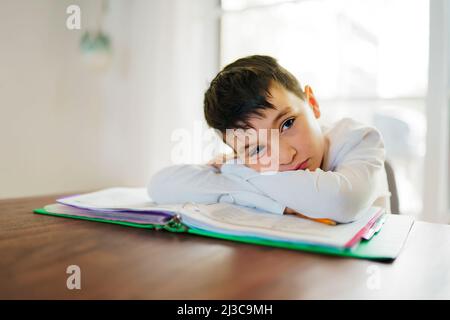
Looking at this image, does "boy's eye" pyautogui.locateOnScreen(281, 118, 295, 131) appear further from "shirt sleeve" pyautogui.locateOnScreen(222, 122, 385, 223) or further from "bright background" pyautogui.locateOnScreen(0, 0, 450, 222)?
"bright background" pyautogui.locateOnScreen(0, 0, 450, 222)

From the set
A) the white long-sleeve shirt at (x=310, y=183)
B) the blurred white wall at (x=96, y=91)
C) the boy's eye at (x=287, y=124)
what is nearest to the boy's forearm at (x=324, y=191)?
the white long-sleeve shirt at (x=310, y=183)

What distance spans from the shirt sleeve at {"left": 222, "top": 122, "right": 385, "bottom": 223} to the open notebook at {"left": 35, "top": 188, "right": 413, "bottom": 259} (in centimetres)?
2

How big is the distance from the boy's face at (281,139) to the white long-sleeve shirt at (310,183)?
3 centimetres

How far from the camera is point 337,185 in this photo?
549mm

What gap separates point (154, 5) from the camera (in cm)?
193

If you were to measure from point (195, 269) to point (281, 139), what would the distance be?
365mm

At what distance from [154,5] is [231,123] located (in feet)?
4.85

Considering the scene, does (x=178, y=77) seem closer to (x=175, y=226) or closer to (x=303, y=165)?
(x=303, y=165)

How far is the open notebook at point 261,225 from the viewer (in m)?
0.46

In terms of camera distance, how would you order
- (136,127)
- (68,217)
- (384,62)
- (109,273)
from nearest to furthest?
(109,273) < (68,217) < (384,62) < (136,127)

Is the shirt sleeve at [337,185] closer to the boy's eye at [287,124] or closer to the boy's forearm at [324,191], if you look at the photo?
the boy's forearm at [324,191]

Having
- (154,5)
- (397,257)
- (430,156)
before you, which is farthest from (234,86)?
(154,5)

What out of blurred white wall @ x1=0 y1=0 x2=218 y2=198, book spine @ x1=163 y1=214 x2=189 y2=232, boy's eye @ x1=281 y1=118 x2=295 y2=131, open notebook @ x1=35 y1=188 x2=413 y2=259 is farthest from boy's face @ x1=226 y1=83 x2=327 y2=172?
blurred white wall @ x1=0 y1=0 x2=218 y2=198

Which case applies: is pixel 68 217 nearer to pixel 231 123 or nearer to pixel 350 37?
pixel 231 123
